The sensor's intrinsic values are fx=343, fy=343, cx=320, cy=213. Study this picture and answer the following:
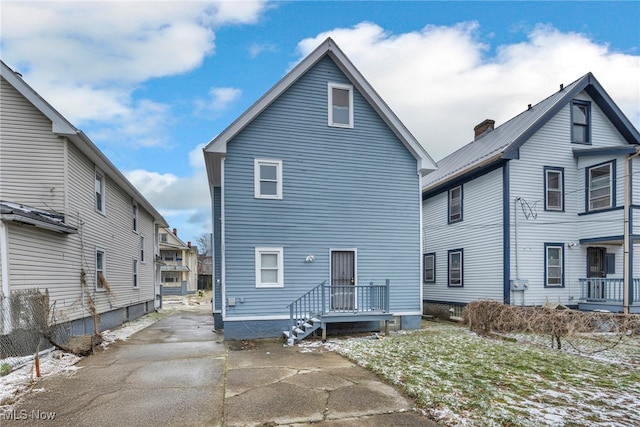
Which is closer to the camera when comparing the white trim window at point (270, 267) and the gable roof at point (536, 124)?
the white trim window at point (270, 267)

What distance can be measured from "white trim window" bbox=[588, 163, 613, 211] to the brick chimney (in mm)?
5452

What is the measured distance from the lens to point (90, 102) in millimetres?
12703

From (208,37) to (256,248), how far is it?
7552mm

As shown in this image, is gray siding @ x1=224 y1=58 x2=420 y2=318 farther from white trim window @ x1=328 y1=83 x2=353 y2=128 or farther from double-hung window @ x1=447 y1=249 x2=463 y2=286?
double-hung window @ x1=447 y1=249 x2=463 y2=286

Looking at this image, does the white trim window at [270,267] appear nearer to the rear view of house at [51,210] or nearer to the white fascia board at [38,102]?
the rear view of house at [51,210]

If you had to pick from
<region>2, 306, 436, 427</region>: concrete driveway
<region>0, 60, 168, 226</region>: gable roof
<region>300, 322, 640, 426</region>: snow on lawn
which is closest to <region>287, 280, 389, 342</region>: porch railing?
<region>300, 322, 640, 426</region>: snow on lawn

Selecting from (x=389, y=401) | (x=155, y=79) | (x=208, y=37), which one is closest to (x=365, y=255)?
(x=389, y=401)

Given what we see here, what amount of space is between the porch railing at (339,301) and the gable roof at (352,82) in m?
4.40

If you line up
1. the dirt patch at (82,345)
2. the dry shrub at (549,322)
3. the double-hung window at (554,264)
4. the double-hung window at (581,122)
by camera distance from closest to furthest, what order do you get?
the dirt patch at (82,345) < the dry shrub at (549,322) < the double-hung window at (554,264) < the double-hung window at (581,122)

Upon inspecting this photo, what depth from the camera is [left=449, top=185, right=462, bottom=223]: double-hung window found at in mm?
14383

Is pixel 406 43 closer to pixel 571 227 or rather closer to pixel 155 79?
pixel 571 227

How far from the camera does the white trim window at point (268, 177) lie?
10250 mm

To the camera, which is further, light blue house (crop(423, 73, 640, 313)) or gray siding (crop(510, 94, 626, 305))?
gray siding (crop(510, 94, 626, 305))

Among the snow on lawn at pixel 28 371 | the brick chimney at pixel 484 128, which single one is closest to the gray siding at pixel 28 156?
the snow on lawn at pixel 28 371
